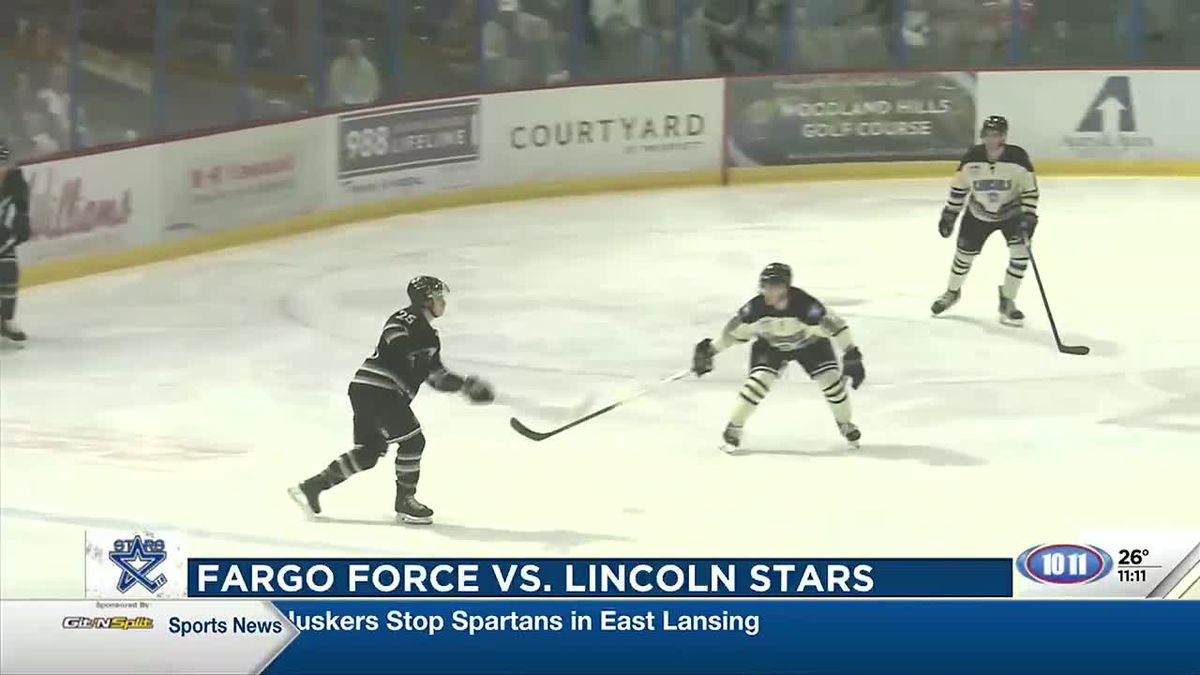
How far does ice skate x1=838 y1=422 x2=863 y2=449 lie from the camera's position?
5.02 m

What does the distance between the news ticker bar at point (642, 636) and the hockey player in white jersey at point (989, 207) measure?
6.29 ft

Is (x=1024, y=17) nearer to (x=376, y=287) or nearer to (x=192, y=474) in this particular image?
(x=376, y=287)

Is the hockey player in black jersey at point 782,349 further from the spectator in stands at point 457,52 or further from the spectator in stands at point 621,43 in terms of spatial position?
the spectator in stands at point 621,43

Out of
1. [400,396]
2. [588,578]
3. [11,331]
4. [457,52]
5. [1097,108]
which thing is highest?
[457,52]

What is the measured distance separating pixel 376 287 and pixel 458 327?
0.65 metres

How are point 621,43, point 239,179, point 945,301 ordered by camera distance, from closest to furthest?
point 945,301 → point 239,179 → point 621,43

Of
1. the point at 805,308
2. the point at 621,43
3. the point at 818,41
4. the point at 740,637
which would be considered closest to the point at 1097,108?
the point at 818,41

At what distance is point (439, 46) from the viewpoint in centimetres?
771

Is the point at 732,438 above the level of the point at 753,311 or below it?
below

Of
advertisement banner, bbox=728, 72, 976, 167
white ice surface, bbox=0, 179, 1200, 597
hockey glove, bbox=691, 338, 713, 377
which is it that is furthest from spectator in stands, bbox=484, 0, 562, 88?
hockey glove, bbox=691, 338, 713, 377

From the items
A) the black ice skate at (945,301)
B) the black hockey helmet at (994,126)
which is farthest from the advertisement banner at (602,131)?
the black ice skate at (945,301)

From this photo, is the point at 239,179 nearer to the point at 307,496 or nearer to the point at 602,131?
the point at 602,131

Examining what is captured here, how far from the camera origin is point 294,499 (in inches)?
180

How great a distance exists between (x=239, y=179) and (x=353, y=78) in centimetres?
59
